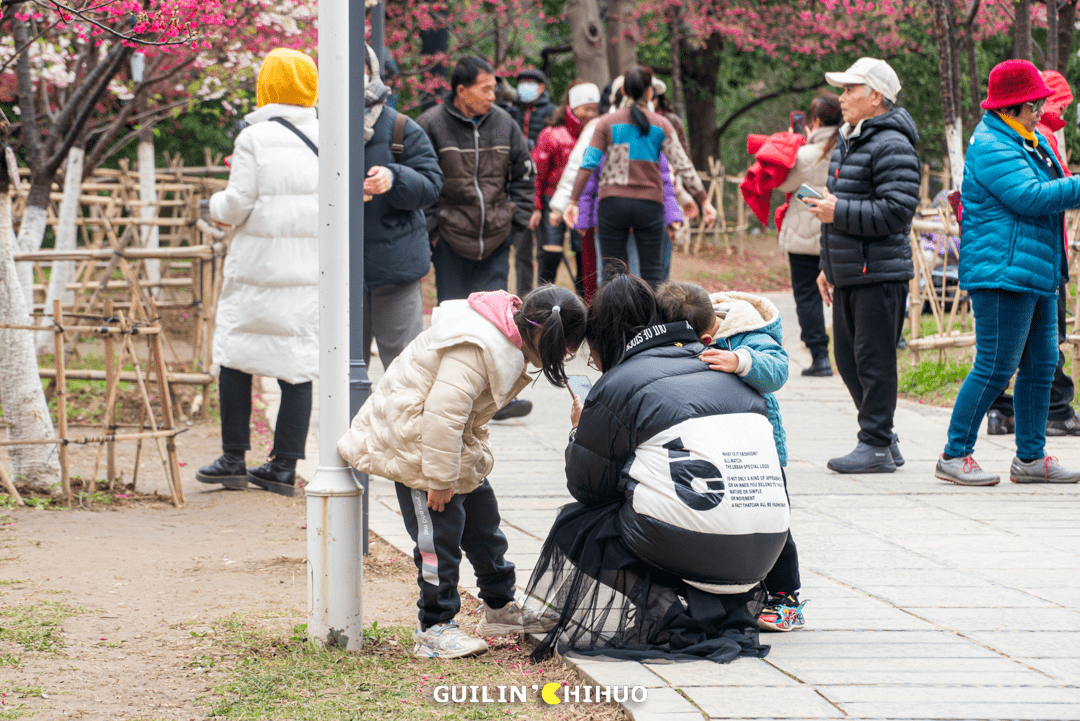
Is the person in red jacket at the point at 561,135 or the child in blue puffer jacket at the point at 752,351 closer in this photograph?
the child in blue puffer jacket at the point at 752,351

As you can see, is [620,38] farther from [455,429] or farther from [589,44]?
[455,429]

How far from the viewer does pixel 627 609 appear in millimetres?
3342

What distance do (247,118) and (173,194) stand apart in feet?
43.2

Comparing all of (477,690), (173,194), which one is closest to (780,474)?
(477,690)

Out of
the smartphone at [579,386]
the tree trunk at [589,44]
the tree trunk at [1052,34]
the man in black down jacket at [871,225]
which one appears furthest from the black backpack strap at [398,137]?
the tree trunk at [589,44]

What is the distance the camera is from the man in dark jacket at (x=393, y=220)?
5.68 metres

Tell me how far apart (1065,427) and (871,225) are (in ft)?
6.96

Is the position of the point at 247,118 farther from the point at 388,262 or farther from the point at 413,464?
the point at 413,464

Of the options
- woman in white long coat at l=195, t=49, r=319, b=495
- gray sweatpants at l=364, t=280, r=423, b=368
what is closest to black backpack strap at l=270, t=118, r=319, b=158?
woman in white long coat at l=195, t=49, r=319, b=495

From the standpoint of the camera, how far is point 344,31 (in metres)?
3.40

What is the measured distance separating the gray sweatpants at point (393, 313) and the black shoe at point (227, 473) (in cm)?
87

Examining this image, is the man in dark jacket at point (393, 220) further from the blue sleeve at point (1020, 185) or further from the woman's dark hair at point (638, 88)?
the blue sleeve at point (1020, 185)

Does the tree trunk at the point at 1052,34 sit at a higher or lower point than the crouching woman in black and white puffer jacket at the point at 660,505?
higher

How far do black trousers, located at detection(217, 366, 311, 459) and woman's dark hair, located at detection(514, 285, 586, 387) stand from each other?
2.61 metres
